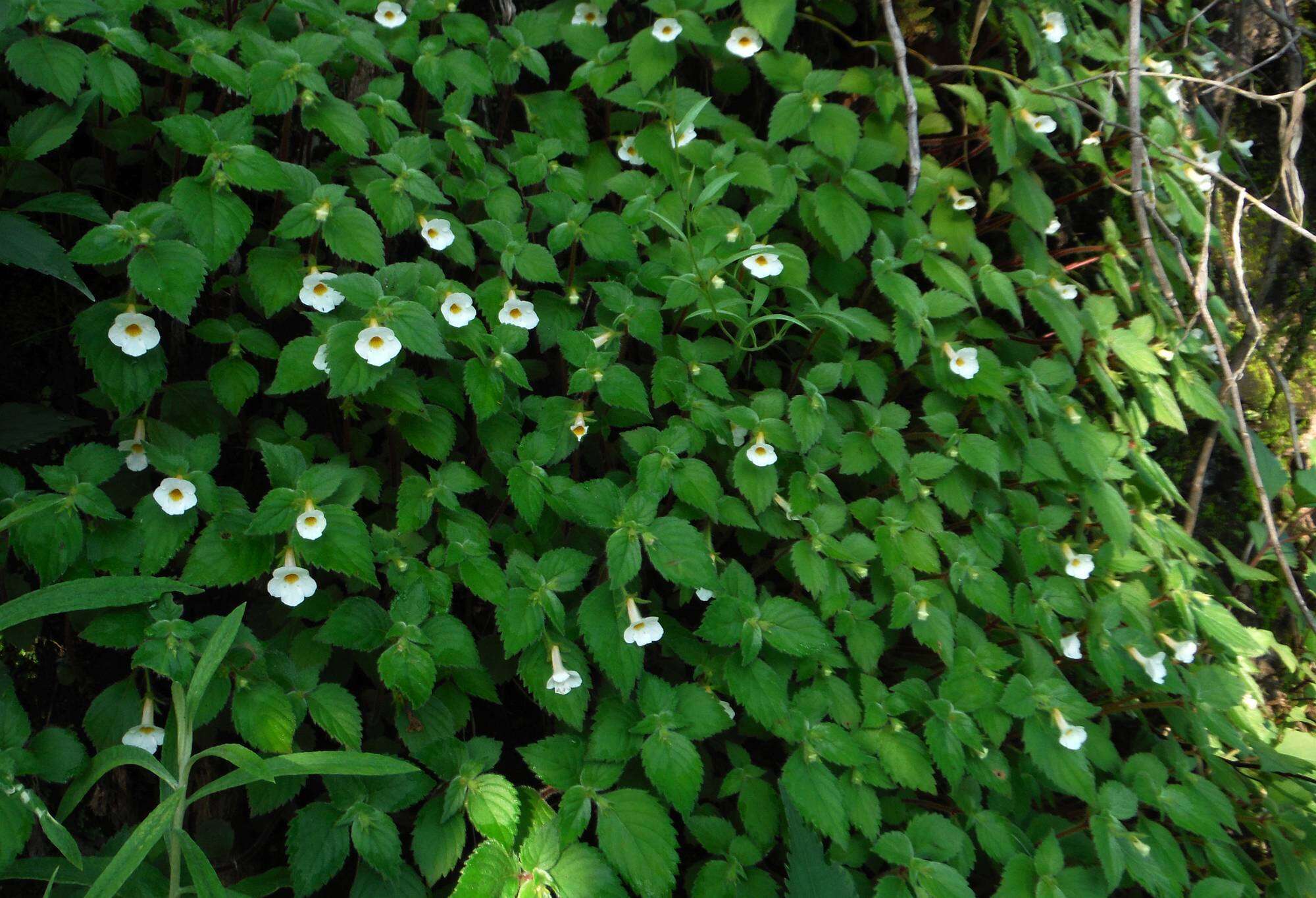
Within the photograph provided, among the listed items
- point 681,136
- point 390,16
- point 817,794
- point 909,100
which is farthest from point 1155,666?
point 390,16

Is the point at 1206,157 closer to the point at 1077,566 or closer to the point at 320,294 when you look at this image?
the point at 1077,566

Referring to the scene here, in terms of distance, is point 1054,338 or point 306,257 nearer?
point 306,257

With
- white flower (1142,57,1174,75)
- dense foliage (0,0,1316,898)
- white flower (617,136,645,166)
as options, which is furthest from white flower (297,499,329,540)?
white flower (1142,57,1174,75)

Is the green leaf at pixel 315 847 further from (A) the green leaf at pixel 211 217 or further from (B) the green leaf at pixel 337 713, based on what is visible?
(A) the green leaf at pixel 211 217

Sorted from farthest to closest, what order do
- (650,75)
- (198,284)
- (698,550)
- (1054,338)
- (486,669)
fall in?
(1054,338) < (650,75) < (486,669) < (698,550) < (198,284)

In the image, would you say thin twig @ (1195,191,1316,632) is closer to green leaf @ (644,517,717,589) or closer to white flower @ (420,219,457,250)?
green leaf @ (644,517,717,589)

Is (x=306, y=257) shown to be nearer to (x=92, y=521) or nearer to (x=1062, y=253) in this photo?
(x=92, y=521)

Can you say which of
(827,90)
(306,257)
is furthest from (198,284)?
(827,90)
